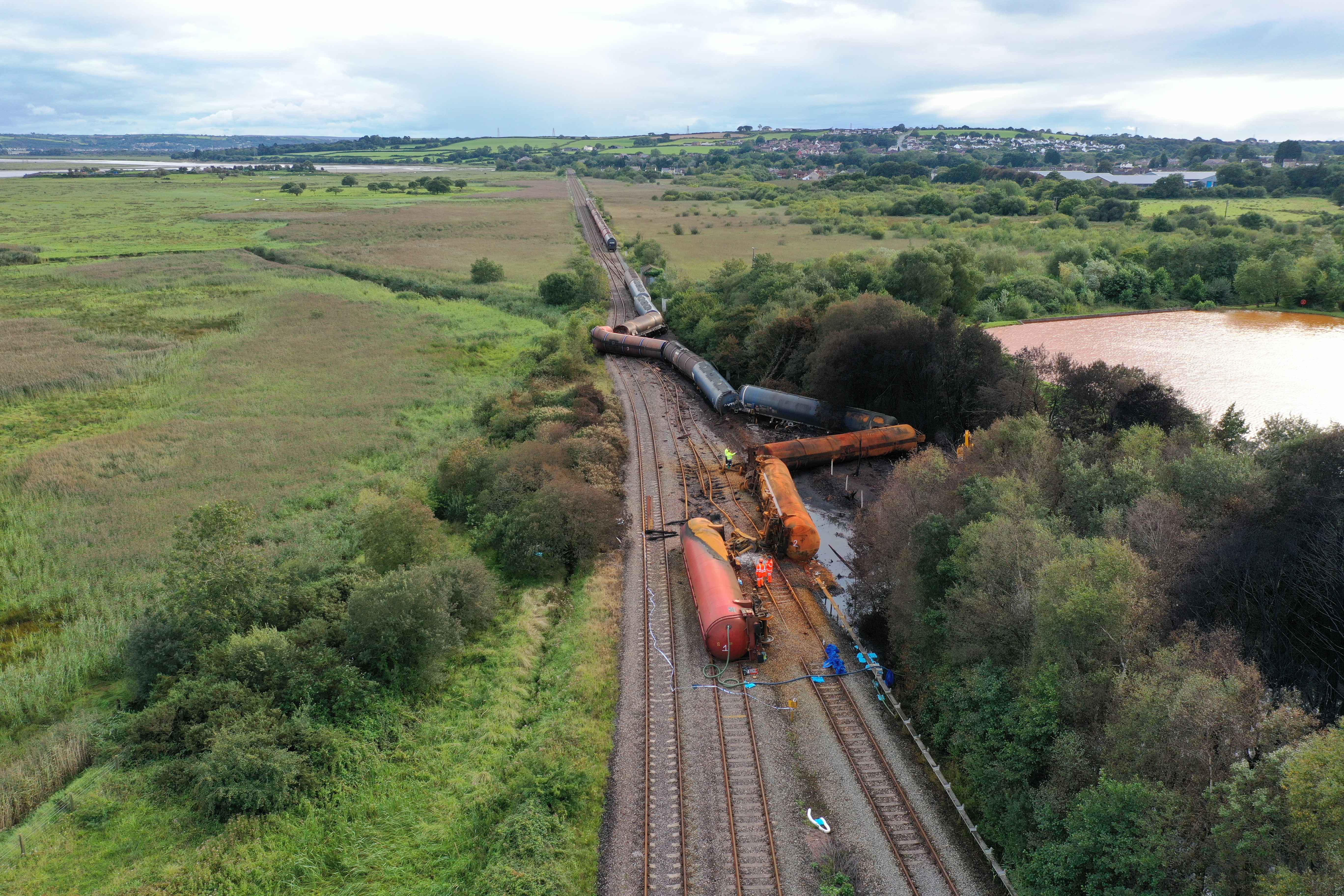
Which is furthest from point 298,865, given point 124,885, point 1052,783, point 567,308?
point 567,308

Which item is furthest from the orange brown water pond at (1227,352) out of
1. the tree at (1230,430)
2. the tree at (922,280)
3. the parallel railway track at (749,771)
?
the parallel railway track at (749,771)

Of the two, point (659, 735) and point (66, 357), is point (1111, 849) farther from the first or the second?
point (66, 357)

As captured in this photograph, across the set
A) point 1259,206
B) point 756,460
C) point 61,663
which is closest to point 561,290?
point 756,460

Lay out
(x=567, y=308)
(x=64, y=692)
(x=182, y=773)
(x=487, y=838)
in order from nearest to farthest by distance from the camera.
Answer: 1. (x=487, y=838)
2. (x=182, y=773)
3. (x=64, y=692)
4. (x=567, y=308)

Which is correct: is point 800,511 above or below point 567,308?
below

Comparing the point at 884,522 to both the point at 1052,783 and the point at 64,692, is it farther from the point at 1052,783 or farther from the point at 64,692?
the point at 64,692

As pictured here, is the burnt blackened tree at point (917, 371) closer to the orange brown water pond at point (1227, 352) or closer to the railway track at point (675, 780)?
the orange brown water pond at point (1227, 352)
